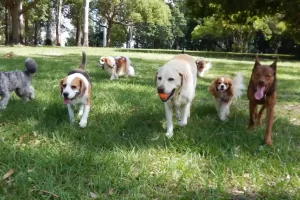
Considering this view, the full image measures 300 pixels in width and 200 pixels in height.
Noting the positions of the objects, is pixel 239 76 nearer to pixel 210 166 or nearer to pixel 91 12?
pixel 210 166

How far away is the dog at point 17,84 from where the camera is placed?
5633 mm

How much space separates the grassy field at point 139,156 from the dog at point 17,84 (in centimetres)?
37

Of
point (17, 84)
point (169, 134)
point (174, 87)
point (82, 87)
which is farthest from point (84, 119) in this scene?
point (17, 84)

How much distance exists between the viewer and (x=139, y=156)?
354 cm

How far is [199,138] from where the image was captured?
13.6 ft

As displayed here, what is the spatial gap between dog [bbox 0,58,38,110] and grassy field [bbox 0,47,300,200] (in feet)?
1.20

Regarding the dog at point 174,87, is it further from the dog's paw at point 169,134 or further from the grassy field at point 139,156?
the grassy field at point 139,156

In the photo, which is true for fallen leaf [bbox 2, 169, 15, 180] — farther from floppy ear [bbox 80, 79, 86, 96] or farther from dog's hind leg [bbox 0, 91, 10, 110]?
dog's hind leg [bbox 0, 91, 10, 110]

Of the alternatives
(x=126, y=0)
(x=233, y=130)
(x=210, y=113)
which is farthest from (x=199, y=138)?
(x=126, y=0)

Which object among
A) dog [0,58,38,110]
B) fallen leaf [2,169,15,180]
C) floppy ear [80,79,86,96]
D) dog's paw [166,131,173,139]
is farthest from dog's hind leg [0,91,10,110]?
dog's paw [166,131,173,139]

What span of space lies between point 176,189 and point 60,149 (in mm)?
1494

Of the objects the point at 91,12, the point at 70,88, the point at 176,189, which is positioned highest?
the point at 91,12

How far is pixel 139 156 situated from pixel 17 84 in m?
3.50

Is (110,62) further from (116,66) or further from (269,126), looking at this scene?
(269,126)
